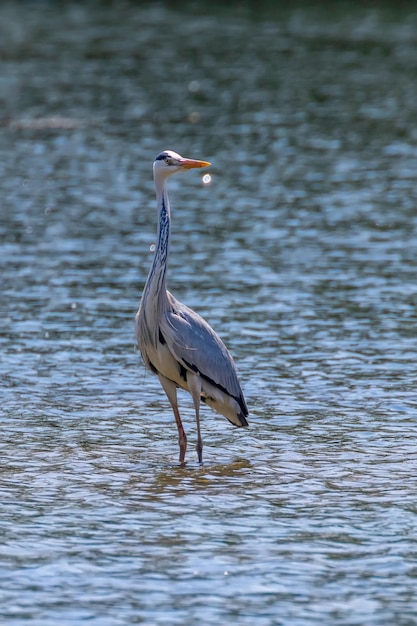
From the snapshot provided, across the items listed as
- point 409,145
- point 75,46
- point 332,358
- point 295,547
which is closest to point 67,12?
point 75,46

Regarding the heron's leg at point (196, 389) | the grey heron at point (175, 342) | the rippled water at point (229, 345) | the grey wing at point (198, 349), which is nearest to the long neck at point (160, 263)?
the grey heron at point (175, 342)

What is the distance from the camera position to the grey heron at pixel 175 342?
443 inches

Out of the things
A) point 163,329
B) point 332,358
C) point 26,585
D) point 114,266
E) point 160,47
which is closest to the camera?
point 26,585

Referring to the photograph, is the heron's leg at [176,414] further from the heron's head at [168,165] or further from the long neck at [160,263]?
the heron's head at [168,165]

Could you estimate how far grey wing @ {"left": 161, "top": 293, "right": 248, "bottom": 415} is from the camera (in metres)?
11.2

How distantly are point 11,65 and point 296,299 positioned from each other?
84.2ft

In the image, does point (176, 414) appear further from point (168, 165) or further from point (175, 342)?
point (168, 165)

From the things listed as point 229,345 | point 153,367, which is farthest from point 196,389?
point 229,345

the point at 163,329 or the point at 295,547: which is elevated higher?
the point at 163,329

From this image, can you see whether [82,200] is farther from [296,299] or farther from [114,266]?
[296,299]

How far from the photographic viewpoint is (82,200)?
78.2ft

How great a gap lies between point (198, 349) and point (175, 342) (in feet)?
0.70

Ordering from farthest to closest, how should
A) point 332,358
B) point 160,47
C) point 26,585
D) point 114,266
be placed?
point 160,47
point 114,266
point 332,358
point 26,585

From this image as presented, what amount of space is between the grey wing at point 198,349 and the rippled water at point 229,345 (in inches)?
27.9
